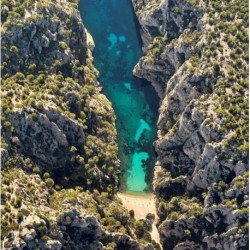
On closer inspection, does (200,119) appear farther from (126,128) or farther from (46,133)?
(46,133)

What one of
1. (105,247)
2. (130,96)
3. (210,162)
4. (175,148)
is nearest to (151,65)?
(130,96)

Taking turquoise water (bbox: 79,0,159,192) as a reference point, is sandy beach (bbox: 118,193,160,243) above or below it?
below

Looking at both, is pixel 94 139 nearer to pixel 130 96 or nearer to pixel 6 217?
pixel 130 96

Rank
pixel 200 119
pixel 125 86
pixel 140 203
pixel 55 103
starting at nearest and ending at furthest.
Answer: pixel 55 103, pixel 200 119, pixel 140 203, pixel 125 86

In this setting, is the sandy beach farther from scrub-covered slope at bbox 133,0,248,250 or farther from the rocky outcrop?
the rocky outcrop

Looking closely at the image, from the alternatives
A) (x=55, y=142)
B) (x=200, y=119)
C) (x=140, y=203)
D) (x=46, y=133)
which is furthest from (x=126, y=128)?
(x=46, y=133)

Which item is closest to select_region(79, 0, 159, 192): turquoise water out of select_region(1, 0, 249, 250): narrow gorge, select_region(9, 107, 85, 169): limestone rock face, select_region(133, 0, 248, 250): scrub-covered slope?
select_region(1, 0, 249, 250): narrow gorge

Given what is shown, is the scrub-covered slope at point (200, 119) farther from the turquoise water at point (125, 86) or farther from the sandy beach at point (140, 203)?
the turquoise water at point (125, 86)

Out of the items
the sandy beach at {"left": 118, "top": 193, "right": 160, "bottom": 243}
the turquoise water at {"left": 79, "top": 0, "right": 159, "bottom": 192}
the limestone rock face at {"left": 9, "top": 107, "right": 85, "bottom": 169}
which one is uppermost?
the turquoise water at {"left": 79, "top": 0, "right": 159, "bottom": 192}
